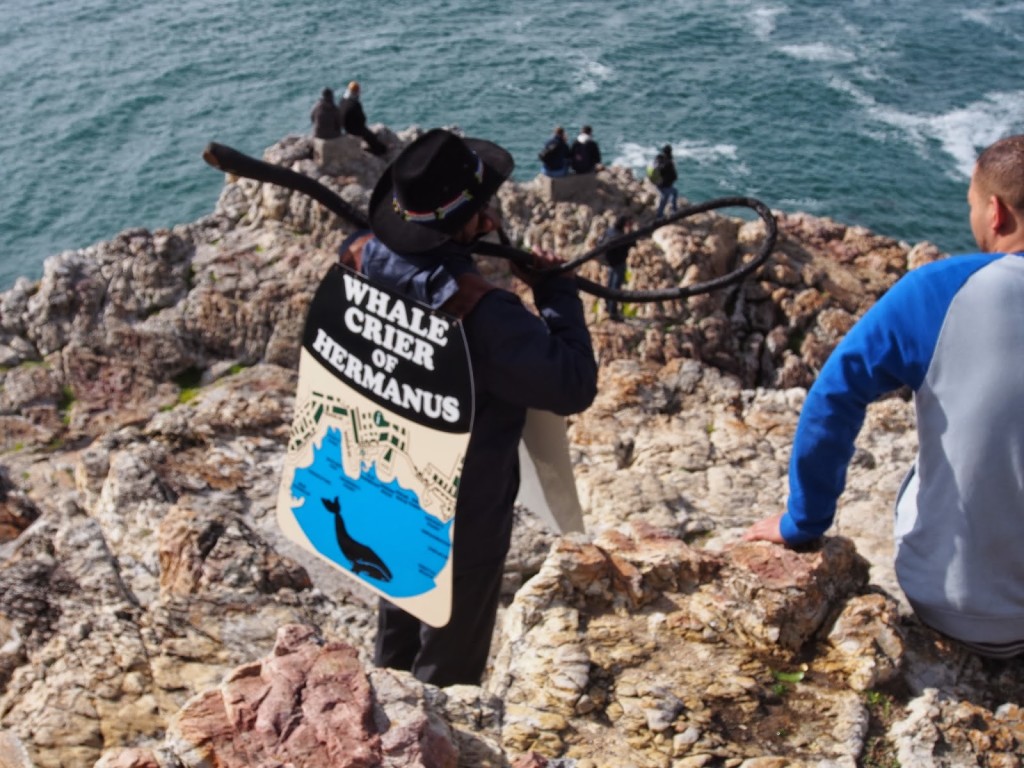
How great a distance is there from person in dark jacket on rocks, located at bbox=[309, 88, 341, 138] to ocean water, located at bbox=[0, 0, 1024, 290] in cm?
1723

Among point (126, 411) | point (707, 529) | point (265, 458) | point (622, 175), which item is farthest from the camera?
point (622, 175)

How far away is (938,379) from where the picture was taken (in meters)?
3.79

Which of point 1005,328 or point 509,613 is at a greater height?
point 1005,328

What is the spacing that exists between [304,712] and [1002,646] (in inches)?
115

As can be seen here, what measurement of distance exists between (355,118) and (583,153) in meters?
4.52

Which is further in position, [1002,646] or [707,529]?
[707,529]

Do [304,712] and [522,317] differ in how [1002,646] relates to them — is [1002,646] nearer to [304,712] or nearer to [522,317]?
[522,317]

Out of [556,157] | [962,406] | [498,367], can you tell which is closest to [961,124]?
[556,157]

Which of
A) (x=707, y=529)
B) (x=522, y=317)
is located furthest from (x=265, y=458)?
(x=522, y=317)

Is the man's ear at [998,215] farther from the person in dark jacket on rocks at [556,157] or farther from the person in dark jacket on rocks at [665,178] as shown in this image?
the person in dark jacket on rocks at [556,157]

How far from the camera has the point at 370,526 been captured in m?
4.81

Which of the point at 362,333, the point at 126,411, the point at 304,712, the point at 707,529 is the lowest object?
the point at 126,411

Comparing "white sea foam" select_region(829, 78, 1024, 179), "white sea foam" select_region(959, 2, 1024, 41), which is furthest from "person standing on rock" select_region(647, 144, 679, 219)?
"white sea foam" select_region(959, 2, 1024, 41)

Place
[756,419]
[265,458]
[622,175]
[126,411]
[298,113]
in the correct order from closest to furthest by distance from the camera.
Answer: [265,458] < [756,419] < [126,411] < [622,175] < [298,113]
